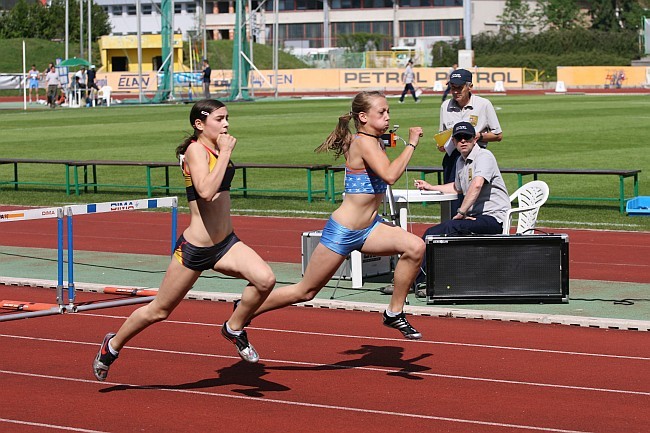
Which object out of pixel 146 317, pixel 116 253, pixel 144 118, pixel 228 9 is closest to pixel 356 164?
pixel 146 317

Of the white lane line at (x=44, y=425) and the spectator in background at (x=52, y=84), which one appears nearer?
the white lane line at (x=44, y=425)

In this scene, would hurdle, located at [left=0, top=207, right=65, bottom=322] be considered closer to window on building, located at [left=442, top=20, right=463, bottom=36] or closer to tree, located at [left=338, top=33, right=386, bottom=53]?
tree, located at [left=338, top=33, right=386, bottom=53]

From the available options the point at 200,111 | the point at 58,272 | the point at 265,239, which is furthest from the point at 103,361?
the point at 265,239

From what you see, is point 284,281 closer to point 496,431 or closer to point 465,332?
point 465,332

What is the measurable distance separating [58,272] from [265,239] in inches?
232

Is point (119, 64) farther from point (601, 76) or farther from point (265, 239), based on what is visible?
point (265, 239)

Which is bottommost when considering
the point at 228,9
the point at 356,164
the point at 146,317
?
the point at 146,317

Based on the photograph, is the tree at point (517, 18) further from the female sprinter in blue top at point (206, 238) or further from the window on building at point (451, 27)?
the female sprinter in blue top at point (206, 238)

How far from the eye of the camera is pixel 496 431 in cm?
729

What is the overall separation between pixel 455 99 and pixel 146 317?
5274 millimetres

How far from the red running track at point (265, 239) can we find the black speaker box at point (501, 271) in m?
2.01

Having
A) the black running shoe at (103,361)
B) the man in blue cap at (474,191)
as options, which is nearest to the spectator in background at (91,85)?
the man in blue cap at (474,191)

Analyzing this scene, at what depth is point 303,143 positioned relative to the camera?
3275 cm

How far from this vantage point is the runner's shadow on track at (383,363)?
8898 millimetres
